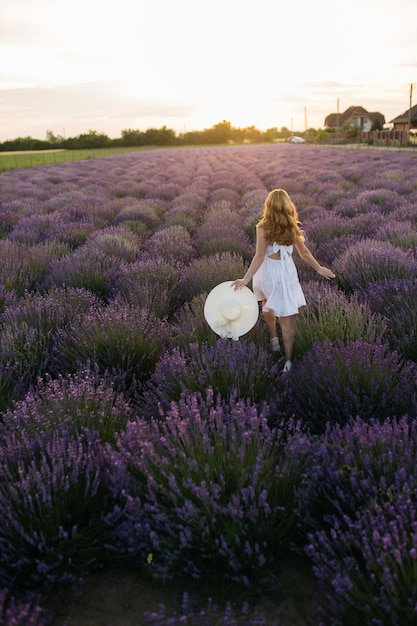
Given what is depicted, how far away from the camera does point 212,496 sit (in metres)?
1.87

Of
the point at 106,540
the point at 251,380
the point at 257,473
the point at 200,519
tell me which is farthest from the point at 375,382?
the point at 106,540

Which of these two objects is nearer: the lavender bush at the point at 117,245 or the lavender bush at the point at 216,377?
the lavender bush at the point at 216,377

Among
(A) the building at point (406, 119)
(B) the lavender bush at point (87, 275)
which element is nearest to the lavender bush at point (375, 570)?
(B) the lavender bush at point (87, 275)

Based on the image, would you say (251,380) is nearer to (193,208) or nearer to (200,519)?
A: (200,519)

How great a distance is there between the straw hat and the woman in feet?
0.24

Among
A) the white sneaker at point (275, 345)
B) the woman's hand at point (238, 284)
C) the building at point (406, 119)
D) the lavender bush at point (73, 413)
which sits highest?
the building at point (406, 119)

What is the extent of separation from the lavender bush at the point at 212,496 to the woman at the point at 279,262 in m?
1.47

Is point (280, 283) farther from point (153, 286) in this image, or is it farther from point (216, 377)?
point (153, 286)

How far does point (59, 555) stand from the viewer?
1909mm

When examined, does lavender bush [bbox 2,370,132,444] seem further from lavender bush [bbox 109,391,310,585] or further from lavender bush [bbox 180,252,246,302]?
lavender bush [bbox 180,252,246,302]

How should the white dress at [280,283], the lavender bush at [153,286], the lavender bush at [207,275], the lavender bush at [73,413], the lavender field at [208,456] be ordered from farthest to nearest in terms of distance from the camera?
1. the lavender bush at [207,275]
2. the lavender bush at [153,286]
3. the white dress at [280,283]
4. the lavender bush at [73,413]
5. the lavender field at [208,456]

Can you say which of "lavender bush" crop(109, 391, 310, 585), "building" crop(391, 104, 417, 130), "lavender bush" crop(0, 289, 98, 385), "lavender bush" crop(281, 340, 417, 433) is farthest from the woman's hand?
"building" crop(391, 104, 417, 130)

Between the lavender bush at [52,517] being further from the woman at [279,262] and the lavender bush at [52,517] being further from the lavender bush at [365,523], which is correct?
the woman at [279,262]

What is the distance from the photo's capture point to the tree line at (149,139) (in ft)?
230
